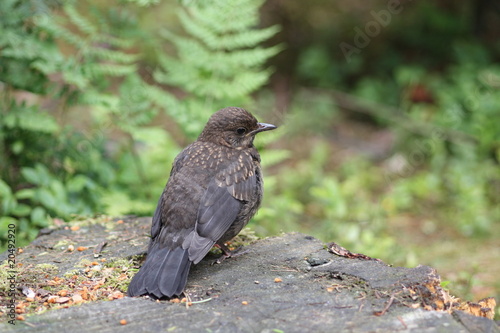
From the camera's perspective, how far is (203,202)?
3.89m

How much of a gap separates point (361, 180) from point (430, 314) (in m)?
5.45

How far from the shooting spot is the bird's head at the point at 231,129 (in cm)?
454

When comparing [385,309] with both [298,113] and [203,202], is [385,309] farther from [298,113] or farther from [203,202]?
[298,113]

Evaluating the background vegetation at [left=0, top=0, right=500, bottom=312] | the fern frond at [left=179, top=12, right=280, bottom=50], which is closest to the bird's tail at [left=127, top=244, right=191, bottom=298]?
the background vegetation at [left=0, top=0, right=500, bottom=312]

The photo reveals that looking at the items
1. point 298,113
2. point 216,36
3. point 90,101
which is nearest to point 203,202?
point 90,101

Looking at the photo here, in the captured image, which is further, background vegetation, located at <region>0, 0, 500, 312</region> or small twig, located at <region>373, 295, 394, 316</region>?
background vegetation, located at <region>0, 0, 500, 312</region>

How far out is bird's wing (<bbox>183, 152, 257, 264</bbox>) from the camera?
12.1 feet

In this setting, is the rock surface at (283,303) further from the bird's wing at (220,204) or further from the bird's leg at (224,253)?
the bird's wing at (220,204)

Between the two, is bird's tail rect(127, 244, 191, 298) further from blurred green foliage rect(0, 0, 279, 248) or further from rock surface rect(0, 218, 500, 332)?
blurred green foliage rect(0, 0, 279, 248)

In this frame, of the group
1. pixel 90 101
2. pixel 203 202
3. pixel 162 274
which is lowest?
pixel 162 274

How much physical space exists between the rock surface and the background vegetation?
5.67ft

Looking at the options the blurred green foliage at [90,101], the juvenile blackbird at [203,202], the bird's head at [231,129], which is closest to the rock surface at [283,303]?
the juvenile blackbird at [203,202]

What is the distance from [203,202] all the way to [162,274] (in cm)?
66

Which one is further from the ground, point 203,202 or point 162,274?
point 203,202
